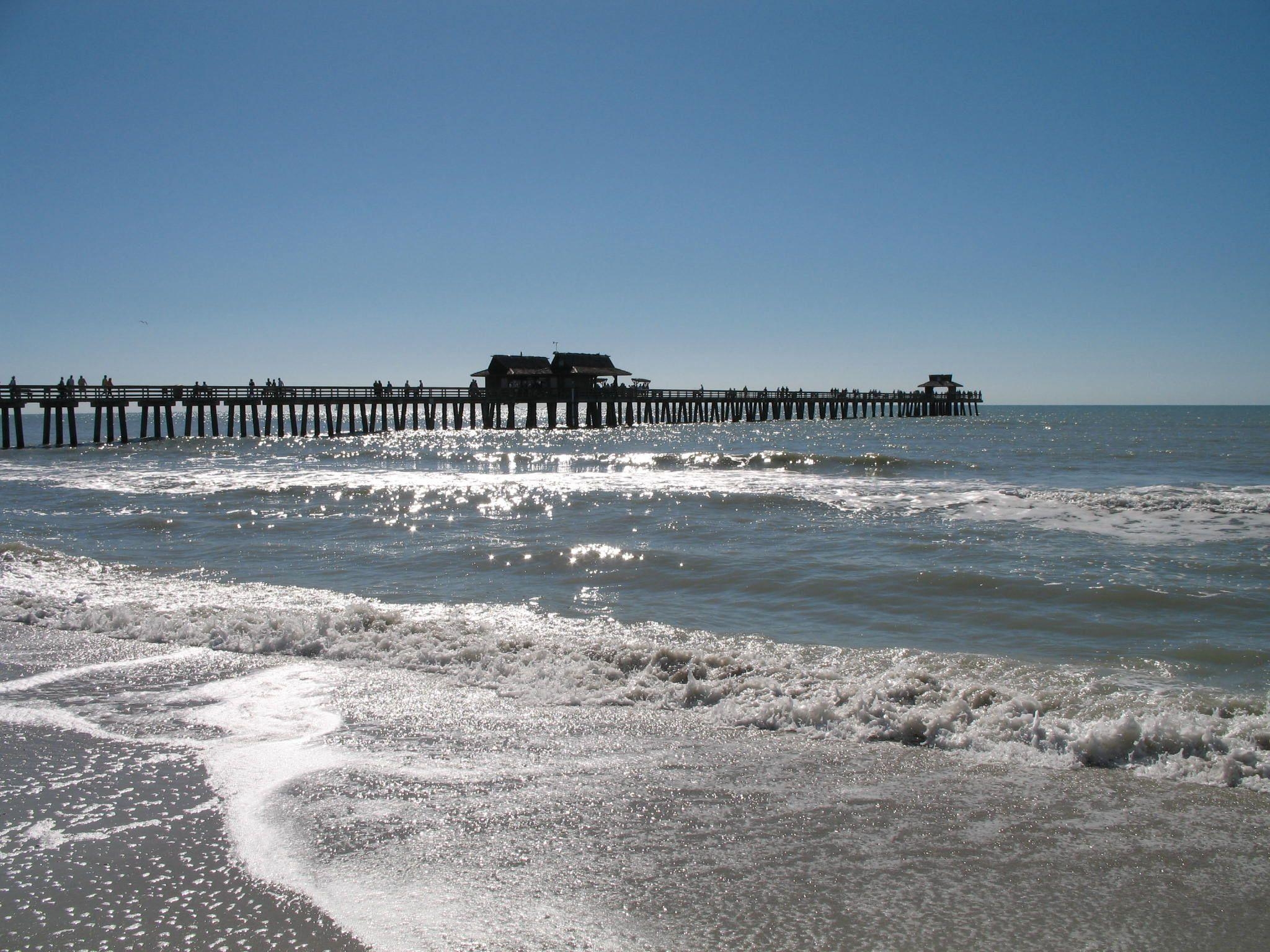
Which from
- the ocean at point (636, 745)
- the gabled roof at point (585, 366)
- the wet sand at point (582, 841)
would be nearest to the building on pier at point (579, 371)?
the gabled roof at point (585, 366)

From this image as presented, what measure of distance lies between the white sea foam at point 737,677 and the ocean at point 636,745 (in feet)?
0.11

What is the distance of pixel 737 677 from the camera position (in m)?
6.48

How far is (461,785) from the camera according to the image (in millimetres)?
4684

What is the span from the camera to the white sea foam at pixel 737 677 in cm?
516

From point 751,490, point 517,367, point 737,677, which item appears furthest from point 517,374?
point 737,677

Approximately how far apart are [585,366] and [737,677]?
5729 cm

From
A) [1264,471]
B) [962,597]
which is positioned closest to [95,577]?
[962,597]

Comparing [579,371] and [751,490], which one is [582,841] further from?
[579,371]

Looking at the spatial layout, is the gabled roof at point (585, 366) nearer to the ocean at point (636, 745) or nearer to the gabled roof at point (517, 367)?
the gabled roof at point (517, 367)

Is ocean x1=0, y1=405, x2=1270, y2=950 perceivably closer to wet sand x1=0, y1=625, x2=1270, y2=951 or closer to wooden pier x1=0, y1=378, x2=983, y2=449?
wet sand x1=0, y1=625, x2=1270, y2=951

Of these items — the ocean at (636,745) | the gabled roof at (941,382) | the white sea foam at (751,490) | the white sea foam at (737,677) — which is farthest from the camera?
the gabled roof at (941,382)

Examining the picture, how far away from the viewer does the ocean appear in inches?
138

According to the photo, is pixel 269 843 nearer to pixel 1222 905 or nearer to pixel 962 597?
pixel 1222 905

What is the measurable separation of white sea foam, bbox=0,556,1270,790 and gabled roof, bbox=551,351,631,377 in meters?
52.6
